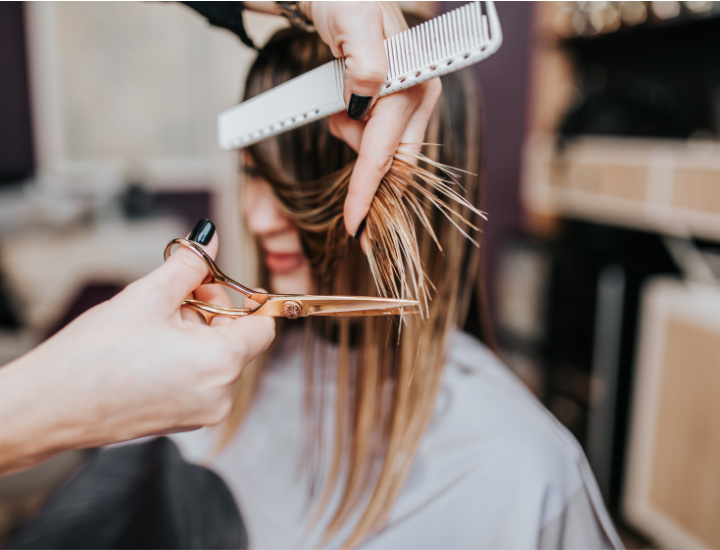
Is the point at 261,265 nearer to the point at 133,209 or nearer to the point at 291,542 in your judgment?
the point at 291,542

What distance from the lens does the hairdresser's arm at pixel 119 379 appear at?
319 millimetres

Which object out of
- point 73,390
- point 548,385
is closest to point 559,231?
point 548,385

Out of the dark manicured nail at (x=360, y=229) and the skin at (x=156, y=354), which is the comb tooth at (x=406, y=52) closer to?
the skin at (x=156, y=354)

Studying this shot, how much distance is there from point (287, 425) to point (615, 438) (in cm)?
131

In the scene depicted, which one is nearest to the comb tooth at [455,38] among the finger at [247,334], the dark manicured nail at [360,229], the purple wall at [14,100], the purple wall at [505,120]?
the dark manicured nail at [360,229]

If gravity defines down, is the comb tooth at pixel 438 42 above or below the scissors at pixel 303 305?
above

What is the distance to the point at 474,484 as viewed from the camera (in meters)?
0.64

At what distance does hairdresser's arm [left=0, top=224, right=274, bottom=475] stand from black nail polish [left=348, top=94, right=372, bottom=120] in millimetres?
190

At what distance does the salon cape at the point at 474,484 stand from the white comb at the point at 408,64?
0.48m

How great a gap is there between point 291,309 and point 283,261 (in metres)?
0.30

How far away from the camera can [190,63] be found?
253 centimetres

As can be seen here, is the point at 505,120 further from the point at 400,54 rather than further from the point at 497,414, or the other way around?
the point at 400,54

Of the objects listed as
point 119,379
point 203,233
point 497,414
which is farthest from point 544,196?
point 119,379

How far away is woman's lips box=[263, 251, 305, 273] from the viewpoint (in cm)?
72
